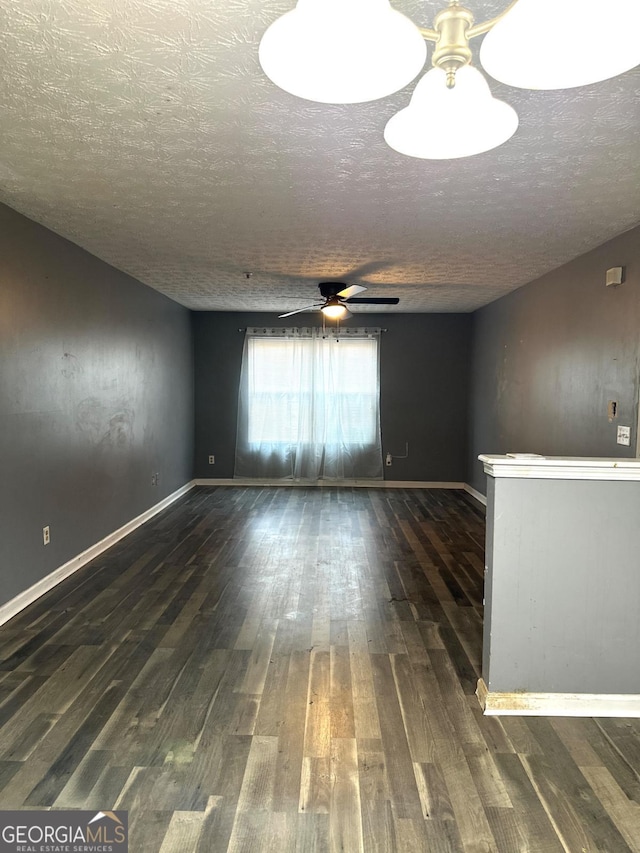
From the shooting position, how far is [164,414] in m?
5.73

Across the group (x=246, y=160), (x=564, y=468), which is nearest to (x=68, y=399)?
(x=246, y=160)

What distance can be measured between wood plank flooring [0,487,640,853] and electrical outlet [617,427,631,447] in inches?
52.0

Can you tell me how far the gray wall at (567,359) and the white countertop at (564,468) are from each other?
51.2 inches

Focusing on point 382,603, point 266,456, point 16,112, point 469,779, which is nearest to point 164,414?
point 266,456

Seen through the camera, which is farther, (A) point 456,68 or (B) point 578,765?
(B) point 578,765

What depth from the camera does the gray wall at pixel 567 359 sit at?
320cm

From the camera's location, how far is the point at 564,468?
200 centimetres

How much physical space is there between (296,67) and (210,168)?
161cm

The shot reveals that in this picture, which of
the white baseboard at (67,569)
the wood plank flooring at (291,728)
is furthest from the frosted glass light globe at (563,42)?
the white baseboard at (67,569)

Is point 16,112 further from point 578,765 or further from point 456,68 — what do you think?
point 578,765

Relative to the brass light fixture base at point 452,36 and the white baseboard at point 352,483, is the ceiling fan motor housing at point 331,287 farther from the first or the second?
the brass light fixture base at point 452,36

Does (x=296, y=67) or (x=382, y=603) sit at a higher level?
(x=296, y=67)

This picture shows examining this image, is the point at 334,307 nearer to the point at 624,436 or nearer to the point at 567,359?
the point at 567,359

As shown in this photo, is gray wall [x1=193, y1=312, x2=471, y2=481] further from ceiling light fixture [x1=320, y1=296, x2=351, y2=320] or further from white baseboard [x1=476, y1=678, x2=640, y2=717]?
white baseboard [x1=476, y1=678, x2=640, y2=717]
